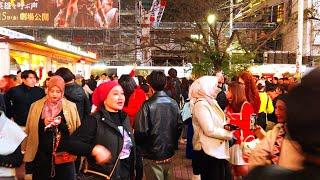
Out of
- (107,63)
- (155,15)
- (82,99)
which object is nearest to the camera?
(82,99)

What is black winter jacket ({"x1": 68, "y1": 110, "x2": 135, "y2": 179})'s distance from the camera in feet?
13.9

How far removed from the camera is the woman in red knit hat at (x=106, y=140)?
166 inches

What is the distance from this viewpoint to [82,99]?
7430 millimetres

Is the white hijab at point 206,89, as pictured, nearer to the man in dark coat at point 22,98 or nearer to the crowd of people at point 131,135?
the crowd of people at point 131,135

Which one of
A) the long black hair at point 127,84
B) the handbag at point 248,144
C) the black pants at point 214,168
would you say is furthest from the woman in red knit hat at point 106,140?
the long black hair at point 127,84

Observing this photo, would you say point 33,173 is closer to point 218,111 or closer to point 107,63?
point 218,111

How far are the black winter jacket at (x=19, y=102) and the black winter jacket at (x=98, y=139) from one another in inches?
172

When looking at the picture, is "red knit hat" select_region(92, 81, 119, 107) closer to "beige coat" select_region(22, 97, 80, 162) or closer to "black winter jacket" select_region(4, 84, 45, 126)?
"beige coat" select_region(22, 97, 80, 162)

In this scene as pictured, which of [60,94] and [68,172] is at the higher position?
[60,94]

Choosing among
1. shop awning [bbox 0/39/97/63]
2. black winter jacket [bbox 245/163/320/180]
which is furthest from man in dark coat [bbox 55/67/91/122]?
shop awning [bbox 0/39/97/63]

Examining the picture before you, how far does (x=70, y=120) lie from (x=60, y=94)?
30 cm

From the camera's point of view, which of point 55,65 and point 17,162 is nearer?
point 17,162

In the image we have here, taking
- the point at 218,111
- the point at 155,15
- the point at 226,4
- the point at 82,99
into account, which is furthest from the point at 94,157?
the point at 155,15

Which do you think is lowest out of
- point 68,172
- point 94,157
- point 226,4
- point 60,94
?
point 68,172
